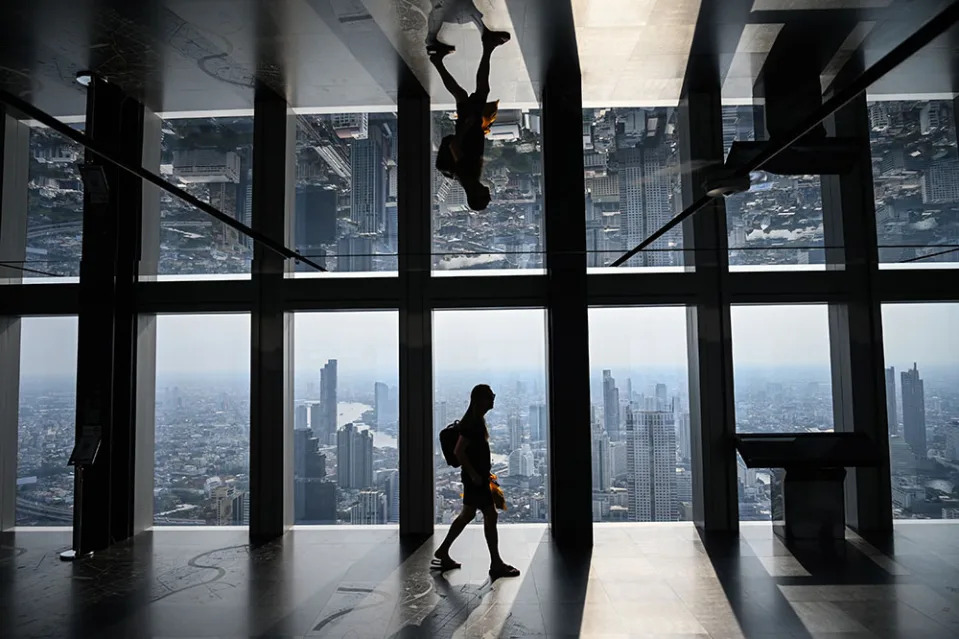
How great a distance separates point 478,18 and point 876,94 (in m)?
2.91

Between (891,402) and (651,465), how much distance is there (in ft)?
8.52

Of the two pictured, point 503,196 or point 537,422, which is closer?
point 503,196

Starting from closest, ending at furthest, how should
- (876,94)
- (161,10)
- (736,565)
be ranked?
1. (876,94)
2. (161,10)
3. (736,565)

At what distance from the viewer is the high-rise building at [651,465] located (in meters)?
6.89

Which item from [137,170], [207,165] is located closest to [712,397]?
[137,170]

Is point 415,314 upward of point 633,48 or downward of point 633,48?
downward

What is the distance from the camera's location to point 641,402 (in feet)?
23.1

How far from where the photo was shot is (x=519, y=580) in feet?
16.2

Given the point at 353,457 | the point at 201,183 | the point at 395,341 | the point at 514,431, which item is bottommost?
the point at 353,457

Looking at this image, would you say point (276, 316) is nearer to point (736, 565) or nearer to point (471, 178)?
point (471, 178)

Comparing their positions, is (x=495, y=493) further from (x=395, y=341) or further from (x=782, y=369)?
(x=782, y=369)

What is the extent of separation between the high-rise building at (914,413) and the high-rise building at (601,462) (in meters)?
3.08

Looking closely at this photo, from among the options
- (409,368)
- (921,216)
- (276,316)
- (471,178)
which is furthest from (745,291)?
(276,316)

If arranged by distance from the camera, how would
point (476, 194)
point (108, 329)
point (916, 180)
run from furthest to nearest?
point (108, 329) < point (916, 180) < point (476, 194)
